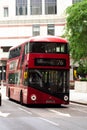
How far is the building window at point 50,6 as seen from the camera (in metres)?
89.9

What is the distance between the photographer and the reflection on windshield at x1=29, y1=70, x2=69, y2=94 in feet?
103

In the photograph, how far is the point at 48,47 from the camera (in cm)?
3184

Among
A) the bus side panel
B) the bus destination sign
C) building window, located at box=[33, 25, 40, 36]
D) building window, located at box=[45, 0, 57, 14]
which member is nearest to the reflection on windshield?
the bus side panel

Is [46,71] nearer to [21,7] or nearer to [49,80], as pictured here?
[49,80]

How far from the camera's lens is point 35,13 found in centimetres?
9050

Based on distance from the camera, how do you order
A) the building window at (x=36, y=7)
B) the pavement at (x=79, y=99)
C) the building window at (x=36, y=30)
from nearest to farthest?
the pavement at (x=79, y=99), the building window at (x=36, y=7), the building window at (x=36, y=30)

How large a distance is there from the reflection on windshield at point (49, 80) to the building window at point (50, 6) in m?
58.9

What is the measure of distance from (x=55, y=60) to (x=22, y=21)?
60.0 m

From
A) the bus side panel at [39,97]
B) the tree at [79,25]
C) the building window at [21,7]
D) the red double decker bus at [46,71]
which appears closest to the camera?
the red double decker bus at [46,71]

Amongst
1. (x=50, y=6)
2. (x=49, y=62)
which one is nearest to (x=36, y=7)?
(x=50, y=6)

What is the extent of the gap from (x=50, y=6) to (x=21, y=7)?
4796 mm

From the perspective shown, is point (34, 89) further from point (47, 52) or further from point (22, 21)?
point (22, 21)

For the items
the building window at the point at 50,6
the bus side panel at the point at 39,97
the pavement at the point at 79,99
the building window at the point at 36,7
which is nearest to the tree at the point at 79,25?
the pavement at the point at 79,99

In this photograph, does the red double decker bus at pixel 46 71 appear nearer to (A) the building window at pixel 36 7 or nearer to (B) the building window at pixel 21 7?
(A) the building window at pixel 36 7
